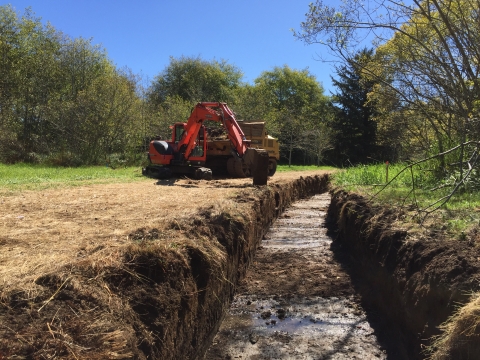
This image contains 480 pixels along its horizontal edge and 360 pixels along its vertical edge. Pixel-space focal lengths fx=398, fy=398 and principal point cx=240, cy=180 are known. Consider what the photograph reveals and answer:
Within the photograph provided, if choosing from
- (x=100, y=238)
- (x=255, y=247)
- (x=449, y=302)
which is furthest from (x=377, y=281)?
(x=100, y=238)

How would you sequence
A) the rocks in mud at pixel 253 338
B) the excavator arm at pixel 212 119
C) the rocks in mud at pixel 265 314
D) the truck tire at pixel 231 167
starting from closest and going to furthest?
the rocks in mud at pixel 253 338 < the rocks in mud at pixel 265 314 < the excavator arm at pixel 212 119 < the truck tire at pixel 231 167

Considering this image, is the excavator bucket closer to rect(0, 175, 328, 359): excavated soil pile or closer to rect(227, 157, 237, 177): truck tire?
rect(227, 157, 237, 177): truck tire

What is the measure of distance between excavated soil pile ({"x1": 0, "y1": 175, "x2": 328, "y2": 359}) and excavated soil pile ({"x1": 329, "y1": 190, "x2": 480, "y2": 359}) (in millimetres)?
2076

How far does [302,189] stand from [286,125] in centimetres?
1971

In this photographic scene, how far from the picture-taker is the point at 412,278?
14.2 ft

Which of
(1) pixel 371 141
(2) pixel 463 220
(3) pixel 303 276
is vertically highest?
(1) pixel 371 141

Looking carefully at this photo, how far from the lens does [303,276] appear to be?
22.1 feet

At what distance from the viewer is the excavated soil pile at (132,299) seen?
229cm

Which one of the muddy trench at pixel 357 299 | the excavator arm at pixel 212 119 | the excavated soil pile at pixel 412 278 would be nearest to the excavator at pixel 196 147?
the excavator arm at pixel 212 119

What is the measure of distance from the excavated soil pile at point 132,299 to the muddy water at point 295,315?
341 mm

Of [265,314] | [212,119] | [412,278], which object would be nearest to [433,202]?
[412,278]

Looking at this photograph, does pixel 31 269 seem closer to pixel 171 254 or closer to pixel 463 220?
pixel 171 254

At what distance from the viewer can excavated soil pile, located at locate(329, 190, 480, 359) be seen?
Answer: 3626 mm

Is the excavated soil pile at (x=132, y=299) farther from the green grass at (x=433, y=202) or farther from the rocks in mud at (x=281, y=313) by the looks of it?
the green grass at (x=433, y=202)
